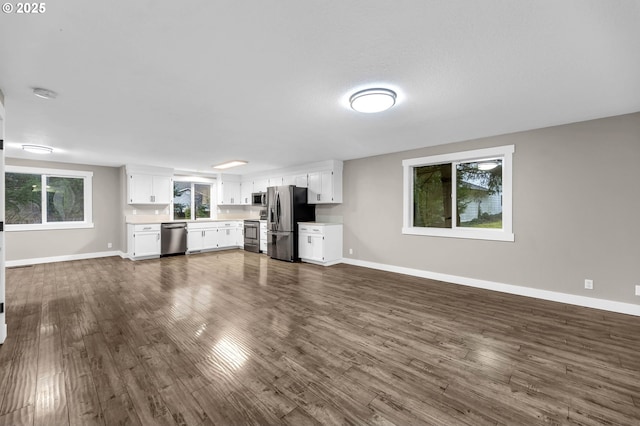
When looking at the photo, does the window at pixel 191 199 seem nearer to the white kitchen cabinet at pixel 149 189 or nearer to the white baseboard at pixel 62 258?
the white kitchen cabinet at pixel 149 189

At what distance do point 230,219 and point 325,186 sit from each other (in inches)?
157

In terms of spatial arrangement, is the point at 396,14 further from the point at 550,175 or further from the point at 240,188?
the point at 240,188

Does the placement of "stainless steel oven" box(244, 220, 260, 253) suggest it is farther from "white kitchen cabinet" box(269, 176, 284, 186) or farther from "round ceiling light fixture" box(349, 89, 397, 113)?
"round ceiling light fixture" box(349, 89, 397, 113)

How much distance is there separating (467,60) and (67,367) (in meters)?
3.96

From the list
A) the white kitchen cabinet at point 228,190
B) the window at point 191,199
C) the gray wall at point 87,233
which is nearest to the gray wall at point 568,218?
the white kitchen cabinet at point 228,190

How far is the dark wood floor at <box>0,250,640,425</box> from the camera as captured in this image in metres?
1.65

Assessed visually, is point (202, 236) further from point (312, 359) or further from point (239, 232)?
point (312, 359)

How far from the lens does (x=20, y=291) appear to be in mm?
3980

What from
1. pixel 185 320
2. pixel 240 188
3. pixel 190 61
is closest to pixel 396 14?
pixel 190 61

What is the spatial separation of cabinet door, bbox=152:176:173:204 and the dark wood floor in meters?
3.39

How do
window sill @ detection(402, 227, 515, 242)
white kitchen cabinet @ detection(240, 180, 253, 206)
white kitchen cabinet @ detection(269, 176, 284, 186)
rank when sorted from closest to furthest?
window sill @ detection(402, 227, 515, 242)
white kitchen cabinet @ detection(269, 176, 284, 186)
white kitchen cabinet @ detection(240, 180, 253, 206)

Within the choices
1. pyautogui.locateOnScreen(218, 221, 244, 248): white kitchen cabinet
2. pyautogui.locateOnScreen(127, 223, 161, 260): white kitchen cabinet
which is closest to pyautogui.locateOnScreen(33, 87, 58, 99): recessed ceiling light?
pyautogui.locateOnScreen(127, 223, 161, 260): white kitchen cabinet

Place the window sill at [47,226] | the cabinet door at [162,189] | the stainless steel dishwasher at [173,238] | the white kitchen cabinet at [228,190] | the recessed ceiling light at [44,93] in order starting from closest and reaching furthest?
the recessed ceiling light at [44,93], the window sill at [47,226], the stainless steel dishwasher at [173,238], the cabinet door at [162,189], the white kitchen cabinet at [228,190]

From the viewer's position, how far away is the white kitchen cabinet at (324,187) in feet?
19.8
